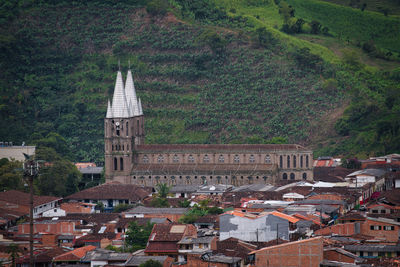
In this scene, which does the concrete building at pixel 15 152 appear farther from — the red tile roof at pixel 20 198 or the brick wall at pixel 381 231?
the brick wall at pixel 381 231

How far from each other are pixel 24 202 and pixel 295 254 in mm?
41003

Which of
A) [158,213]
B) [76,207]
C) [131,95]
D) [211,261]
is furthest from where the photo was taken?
[131,95]

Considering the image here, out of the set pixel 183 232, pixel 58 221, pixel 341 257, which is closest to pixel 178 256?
pixel 183 232

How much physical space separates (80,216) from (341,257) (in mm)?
35100

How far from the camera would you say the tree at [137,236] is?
7943 centimetres

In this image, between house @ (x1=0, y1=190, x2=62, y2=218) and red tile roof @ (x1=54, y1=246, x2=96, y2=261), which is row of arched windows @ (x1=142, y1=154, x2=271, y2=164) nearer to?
house @ (x1=0, y1=190, x2=62, y2=218)

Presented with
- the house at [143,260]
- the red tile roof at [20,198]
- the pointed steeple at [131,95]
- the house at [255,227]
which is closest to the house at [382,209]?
the house at [255,227]

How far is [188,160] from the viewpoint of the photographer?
5167 inches

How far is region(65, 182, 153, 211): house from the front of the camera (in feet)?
359

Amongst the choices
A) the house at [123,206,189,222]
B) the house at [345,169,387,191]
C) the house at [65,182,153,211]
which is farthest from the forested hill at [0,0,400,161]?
the house at [123,206,189,222]

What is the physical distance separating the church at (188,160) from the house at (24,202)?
2428cm

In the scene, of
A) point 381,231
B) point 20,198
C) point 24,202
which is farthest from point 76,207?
point 381,231

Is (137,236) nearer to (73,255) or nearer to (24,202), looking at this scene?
(73,255)

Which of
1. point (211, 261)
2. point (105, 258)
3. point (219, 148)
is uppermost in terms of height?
point (219, 148)
